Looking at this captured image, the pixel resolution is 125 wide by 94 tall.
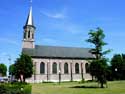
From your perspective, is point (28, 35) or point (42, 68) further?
point (28, 35)

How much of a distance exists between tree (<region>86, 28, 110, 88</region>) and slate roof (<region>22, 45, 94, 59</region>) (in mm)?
37323

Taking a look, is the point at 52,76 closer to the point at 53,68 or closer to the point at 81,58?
the point at 53,68

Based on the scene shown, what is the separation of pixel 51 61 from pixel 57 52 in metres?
5.11

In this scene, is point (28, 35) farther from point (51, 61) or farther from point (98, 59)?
point (98, 59)

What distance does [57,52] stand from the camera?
87.7 m

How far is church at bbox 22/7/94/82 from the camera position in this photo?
268 feet

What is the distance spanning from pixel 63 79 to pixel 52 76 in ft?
14.2

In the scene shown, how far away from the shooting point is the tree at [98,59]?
4553 cm

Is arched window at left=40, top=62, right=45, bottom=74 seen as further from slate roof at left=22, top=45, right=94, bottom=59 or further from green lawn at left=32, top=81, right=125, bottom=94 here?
green lawn at left=32, top=81, right=125, bottom=94

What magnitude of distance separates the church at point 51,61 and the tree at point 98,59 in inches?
1277

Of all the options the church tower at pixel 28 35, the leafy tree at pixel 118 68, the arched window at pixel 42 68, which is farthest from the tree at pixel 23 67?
the leafy tree at pixel 118 68

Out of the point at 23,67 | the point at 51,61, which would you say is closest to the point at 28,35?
the point at 51,61

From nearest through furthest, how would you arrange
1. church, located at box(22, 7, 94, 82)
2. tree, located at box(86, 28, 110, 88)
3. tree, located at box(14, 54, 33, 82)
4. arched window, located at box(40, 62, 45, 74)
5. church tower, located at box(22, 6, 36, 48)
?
tree, located at box(86, 28, 110, 88)
tree, located at box(14, 54, 33, 82)
church, located at box(22, 7, 94, 82)
arched window, located at box(40, 62, 45, 74)
church tower, located at box(22, 6, 36, 48)

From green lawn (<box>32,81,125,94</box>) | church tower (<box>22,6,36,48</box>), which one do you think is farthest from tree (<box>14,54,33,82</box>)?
church tower (<box>22,6,36,48</box>)
